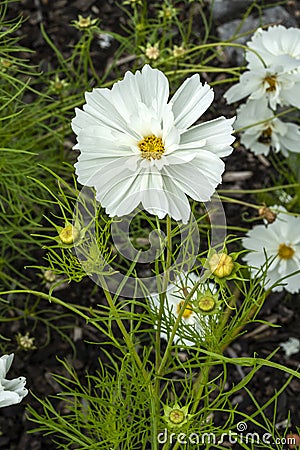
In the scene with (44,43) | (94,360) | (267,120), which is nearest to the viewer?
(267,120)

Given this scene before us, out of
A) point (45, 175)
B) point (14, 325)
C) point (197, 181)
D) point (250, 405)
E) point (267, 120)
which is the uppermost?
point (197, 181)

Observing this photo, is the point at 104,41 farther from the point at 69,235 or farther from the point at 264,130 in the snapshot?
the point at 69,235

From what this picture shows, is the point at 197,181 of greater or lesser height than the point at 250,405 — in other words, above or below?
above

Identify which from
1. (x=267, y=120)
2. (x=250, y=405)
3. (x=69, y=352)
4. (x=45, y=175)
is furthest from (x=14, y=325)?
(x=267, y=120)

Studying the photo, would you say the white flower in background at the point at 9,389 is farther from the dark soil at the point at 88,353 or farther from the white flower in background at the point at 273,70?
the white flower in background at the point at 273,70

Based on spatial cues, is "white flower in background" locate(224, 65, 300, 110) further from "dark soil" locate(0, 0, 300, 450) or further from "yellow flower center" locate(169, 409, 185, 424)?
"yellow flower center" locate(169, 409, 185, 424)

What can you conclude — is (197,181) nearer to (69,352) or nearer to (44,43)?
(69,352)

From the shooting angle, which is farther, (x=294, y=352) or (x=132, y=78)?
(x=294, y=352)
